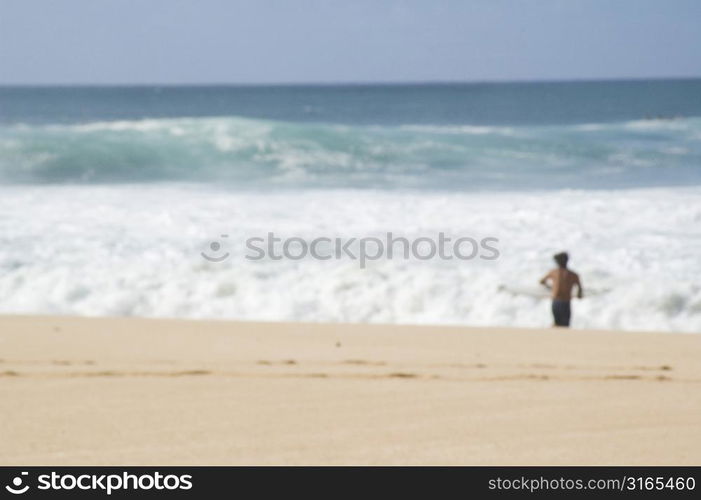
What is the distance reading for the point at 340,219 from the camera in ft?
40.6

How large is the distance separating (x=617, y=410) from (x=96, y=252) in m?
6.45

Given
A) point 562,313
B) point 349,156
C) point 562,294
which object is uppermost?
point 349,156

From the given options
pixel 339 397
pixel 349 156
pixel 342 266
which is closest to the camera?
pixel 339 397

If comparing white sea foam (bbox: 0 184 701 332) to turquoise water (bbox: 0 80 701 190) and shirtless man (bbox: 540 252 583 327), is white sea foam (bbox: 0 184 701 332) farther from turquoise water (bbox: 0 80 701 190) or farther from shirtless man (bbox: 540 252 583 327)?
turquoise water (bbox: 0 80 701 190)

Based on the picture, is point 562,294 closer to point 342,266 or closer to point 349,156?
point 342,266

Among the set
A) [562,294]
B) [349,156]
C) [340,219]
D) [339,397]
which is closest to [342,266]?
[562,294]

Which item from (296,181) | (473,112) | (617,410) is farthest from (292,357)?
(473,112)

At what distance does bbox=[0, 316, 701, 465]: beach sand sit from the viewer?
378cm

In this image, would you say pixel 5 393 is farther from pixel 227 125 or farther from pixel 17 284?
pixel 227 125

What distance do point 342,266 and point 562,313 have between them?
7.76 feet

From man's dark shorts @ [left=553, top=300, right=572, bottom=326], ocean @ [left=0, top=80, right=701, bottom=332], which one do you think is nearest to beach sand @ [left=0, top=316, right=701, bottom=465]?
man's dark shorts @ [left=553, top=300, right=572, bottom=326]

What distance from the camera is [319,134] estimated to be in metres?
25.0

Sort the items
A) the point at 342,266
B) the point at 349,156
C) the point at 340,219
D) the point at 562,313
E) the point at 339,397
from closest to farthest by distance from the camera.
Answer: the point at 339,397
the point at 562,313
the point at 342,266
the point at 340,219
the point at 349,156

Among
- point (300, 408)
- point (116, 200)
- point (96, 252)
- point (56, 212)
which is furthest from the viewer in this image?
point (116, 200)
